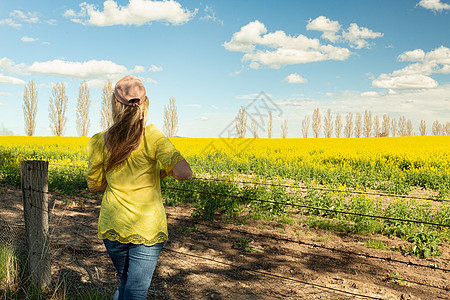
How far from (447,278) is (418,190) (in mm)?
7053

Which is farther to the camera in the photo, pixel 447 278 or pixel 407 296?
pixel 447 278

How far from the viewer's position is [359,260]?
16.4 ft

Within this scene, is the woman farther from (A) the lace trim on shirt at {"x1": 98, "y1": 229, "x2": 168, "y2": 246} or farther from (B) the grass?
(B) the grass

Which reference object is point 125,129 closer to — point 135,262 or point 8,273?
point 135,262

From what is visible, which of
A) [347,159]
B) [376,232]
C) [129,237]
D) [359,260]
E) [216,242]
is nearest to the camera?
[129,237]

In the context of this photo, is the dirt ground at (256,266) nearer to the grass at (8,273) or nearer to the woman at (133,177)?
the grass at (8,273)

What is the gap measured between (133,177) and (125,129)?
29 centimetres

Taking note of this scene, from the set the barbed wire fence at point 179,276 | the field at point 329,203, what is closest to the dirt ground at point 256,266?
the barbed wire fence at point 179,276

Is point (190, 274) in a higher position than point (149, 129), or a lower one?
lower

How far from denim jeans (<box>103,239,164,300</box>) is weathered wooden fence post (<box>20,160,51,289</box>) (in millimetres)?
1953

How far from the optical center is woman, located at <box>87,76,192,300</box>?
1900 mm

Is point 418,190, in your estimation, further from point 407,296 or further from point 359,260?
point 407,296

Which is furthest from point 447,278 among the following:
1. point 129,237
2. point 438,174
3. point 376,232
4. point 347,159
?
point 347,159

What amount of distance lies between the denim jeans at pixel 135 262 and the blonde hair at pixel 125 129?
20.7 inches
